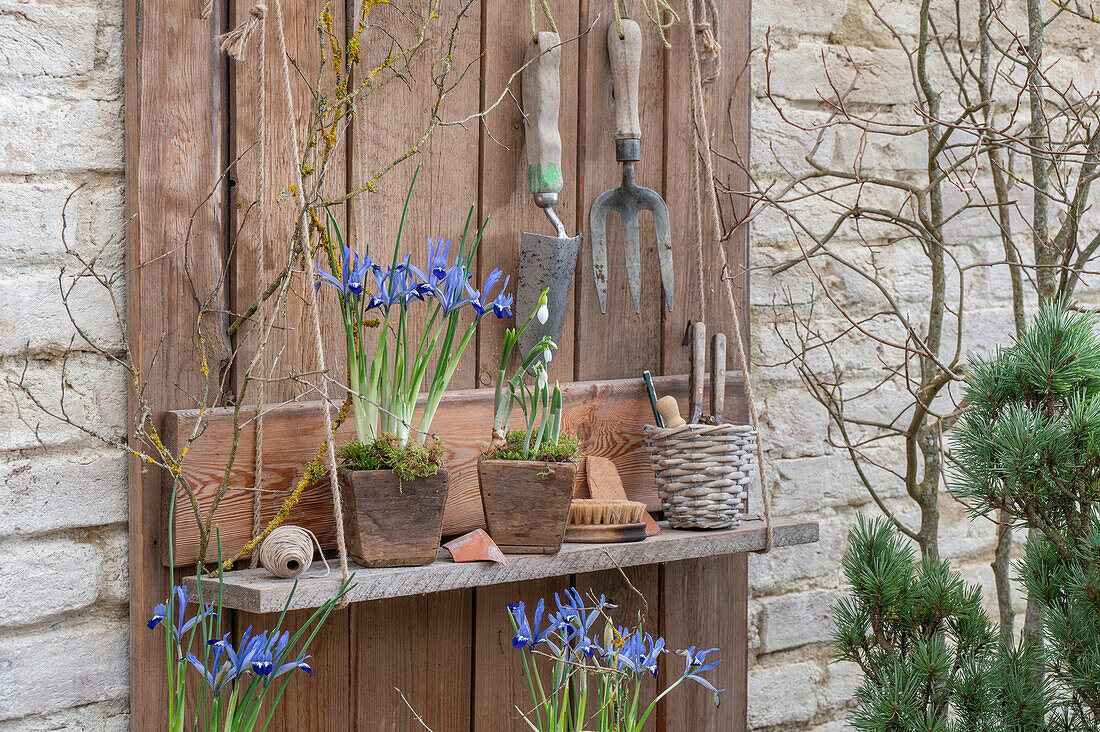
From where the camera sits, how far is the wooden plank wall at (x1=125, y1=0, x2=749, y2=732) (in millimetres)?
1299

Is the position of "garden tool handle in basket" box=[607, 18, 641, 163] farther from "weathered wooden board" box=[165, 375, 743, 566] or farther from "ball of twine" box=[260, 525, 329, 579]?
"ball of twine" box=[260, 525, 329, 579]

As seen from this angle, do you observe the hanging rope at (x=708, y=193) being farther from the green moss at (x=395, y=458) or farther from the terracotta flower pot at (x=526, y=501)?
the green moss at (x=395, y=458)

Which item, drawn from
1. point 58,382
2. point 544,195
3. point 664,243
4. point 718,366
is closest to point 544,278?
point 544,195

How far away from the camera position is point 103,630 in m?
1.30

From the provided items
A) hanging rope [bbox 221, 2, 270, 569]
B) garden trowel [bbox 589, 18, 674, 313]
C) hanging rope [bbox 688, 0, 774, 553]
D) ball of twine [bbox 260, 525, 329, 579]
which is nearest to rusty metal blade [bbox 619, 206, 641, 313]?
garden trowel [bbox 589, 18, 674, 313]

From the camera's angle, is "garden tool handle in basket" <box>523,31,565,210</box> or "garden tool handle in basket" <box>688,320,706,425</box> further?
"garden tool handle in basket" <box>688,320,706,425</box>

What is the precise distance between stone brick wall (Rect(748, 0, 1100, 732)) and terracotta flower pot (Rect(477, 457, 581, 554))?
0.65 m

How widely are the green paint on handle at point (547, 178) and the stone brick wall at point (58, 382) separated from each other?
0.59 meters

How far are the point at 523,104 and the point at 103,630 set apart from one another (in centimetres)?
96

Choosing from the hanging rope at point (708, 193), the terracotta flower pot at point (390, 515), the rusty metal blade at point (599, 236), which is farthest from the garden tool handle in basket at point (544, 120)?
the terracotta flower pot at point (390, 515)

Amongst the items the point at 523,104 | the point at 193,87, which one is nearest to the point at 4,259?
the point at 193,87

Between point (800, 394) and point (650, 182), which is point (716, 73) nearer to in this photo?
point (650, 182)

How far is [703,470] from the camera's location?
61.0 inches

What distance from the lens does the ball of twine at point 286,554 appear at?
4.03ft
